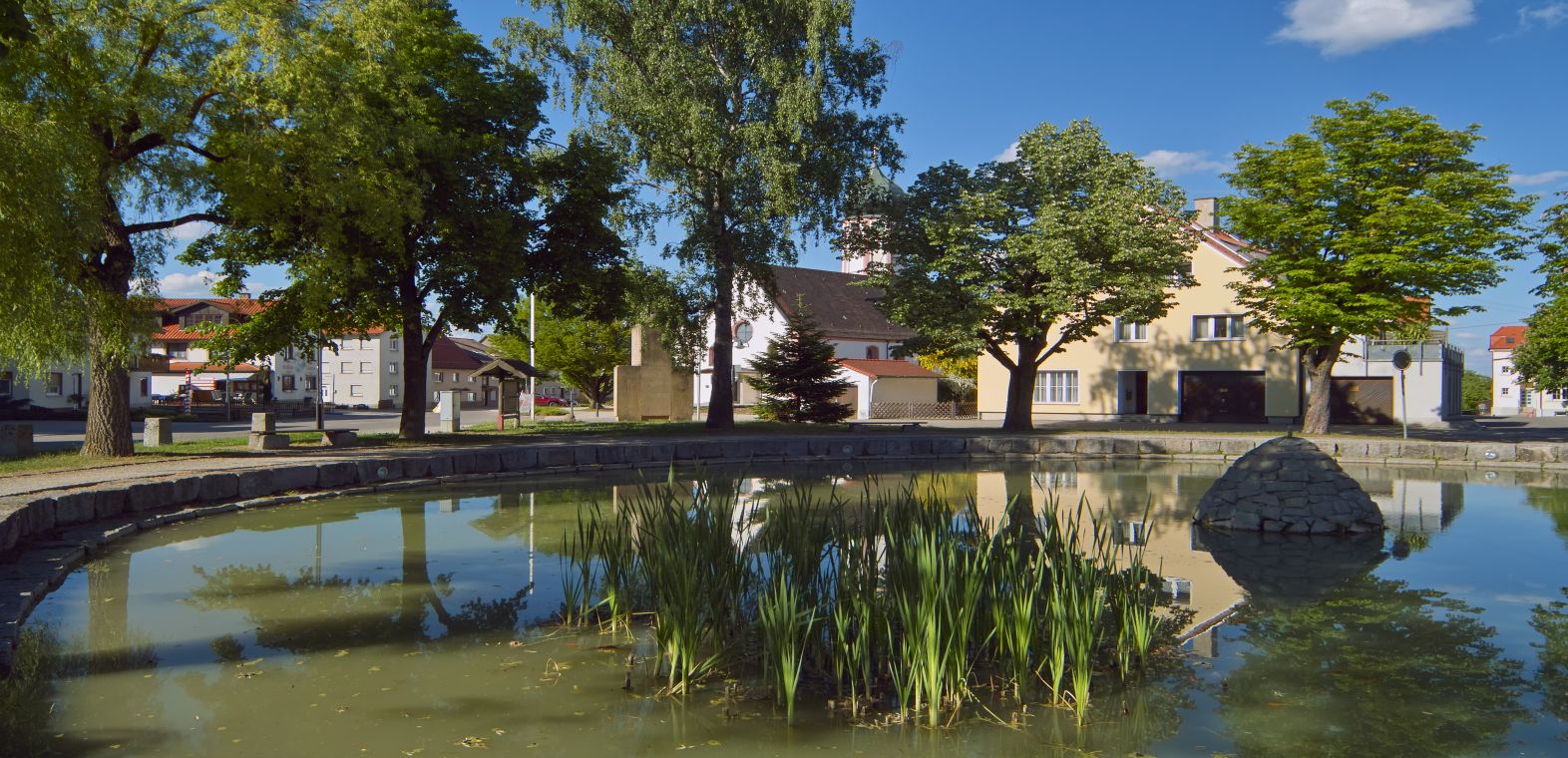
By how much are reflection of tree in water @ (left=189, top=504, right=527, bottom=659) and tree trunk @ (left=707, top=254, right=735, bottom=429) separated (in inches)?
728

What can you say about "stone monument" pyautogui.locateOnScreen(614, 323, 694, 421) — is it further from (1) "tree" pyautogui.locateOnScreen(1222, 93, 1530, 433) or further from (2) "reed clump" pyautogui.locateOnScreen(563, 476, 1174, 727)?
(2) "reed clump" pyautogui.locateOnScreen(563, 476, 1174, 727)

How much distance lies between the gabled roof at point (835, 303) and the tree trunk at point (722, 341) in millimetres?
25812

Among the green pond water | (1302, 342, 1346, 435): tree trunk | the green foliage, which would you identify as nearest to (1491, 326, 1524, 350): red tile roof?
the green foliage

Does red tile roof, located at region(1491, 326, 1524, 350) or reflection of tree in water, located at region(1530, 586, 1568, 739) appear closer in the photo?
reflection of tree in water, located at region(1530, 586, 1568, 739)

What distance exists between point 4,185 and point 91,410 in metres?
7.16

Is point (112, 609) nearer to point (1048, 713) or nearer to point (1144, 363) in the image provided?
point (1048, 713)

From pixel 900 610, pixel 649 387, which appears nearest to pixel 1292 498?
pixel 900 610

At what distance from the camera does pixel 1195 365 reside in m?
40.2

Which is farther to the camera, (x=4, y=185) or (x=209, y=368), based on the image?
(x=209, y=368)

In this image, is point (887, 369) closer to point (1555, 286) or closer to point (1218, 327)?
point (1218, 327)

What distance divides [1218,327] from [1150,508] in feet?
99.5

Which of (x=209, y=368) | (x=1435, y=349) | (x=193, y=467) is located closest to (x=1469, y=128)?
(x=1435, y=349)

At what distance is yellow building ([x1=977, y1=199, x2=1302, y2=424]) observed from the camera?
38.8 metres

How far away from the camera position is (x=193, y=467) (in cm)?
1608
